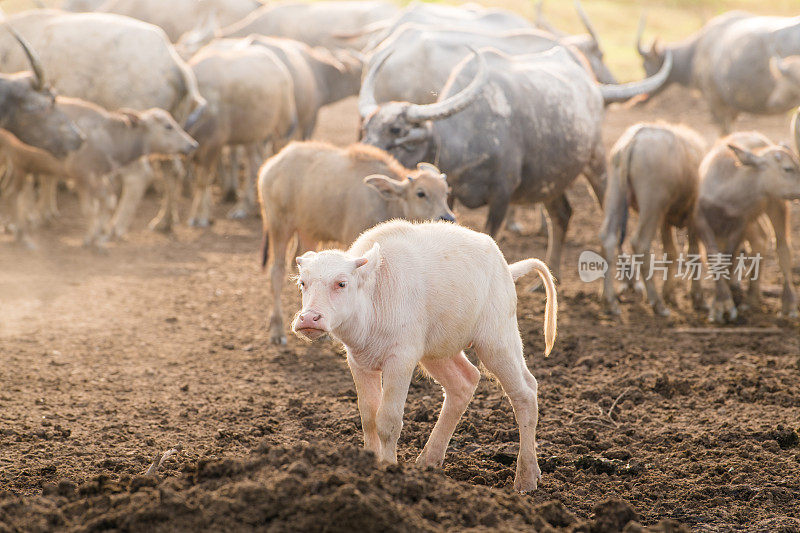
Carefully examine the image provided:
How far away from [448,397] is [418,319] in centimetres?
60

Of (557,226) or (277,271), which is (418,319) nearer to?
(277,271)

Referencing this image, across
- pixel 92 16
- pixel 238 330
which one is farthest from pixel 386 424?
pixel 92 16

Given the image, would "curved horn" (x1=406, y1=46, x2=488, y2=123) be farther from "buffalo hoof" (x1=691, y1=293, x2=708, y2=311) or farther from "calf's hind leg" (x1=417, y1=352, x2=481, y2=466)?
"calf's hind leg" (x1=417, y1=352, x2=481, y2=466)

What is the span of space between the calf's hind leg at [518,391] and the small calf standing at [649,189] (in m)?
4.15

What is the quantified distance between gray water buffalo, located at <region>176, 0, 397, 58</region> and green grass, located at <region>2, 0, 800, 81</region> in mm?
8042

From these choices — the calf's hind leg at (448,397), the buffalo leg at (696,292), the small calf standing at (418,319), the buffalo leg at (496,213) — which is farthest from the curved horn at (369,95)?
the calf's hind leg at (448,397)

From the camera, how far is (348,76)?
16219 millimetres

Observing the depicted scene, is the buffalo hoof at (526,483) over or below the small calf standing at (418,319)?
below

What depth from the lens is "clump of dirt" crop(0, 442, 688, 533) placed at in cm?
368

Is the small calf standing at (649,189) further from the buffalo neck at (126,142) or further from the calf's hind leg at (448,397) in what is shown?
the buffalo neck at (126,142)

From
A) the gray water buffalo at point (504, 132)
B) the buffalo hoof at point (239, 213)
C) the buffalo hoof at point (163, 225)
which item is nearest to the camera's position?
the gray water buffalo at point (504, 132)

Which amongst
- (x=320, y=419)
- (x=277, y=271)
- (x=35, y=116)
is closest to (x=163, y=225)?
(x=35, y=116)

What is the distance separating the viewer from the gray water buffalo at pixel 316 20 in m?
19.3

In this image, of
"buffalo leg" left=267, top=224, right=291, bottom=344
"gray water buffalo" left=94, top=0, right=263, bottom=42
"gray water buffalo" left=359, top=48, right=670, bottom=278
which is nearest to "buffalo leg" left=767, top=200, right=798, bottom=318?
"gray water buffalo" left=359, top=48, right=670, bottom=278
